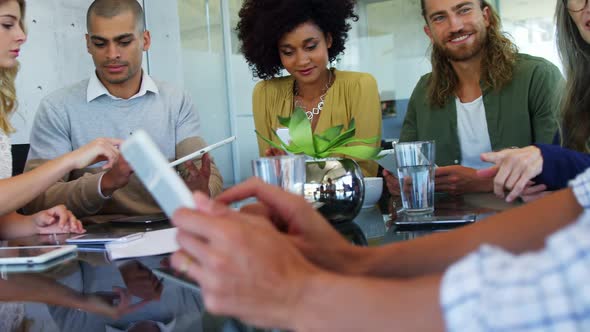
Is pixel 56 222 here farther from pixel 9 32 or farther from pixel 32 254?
pixel 9 32

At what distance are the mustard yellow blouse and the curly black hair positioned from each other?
5.2 inches

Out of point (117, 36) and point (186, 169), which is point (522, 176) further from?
point (117, 36)

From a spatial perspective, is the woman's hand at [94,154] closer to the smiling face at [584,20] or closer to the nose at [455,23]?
the smiling face at [584,20]

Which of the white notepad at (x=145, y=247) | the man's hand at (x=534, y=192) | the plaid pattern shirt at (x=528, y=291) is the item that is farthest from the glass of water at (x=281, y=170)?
the man's hand at (x=534, y=192)

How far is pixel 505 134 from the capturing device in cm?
238

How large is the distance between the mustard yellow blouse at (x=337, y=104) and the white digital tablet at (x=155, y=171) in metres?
1.81

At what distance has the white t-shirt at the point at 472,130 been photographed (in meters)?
2.46

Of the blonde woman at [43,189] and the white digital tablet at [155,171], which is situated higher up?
the white digital tablet at [155,171]

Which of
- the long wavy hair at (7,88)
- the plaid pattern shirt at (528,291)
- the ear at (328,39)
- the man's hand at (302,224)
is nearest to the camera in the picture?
the plaid pattern shirt at (528,291)

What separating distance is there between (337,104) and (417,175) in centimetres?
122

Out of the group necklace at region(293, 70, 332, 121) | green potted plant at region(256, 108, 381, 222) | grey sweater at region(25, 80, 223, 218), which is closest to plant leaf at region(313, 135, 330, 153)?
green potted plant at region(256, 108, 381, 222)

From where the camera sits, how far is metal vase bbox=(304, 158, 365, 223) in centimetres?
121

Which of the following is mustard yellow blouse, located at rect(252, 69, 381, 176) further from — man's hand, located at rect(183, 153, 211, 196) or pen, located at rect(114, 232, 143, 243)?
pen, located at rect(114, 232, 143, 243)

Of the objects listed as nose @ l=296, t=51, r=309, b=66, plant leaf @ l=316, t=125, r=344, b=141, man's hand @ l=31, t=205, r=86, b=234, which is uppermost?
nose @ l=296, t=51, r=309, b=66
